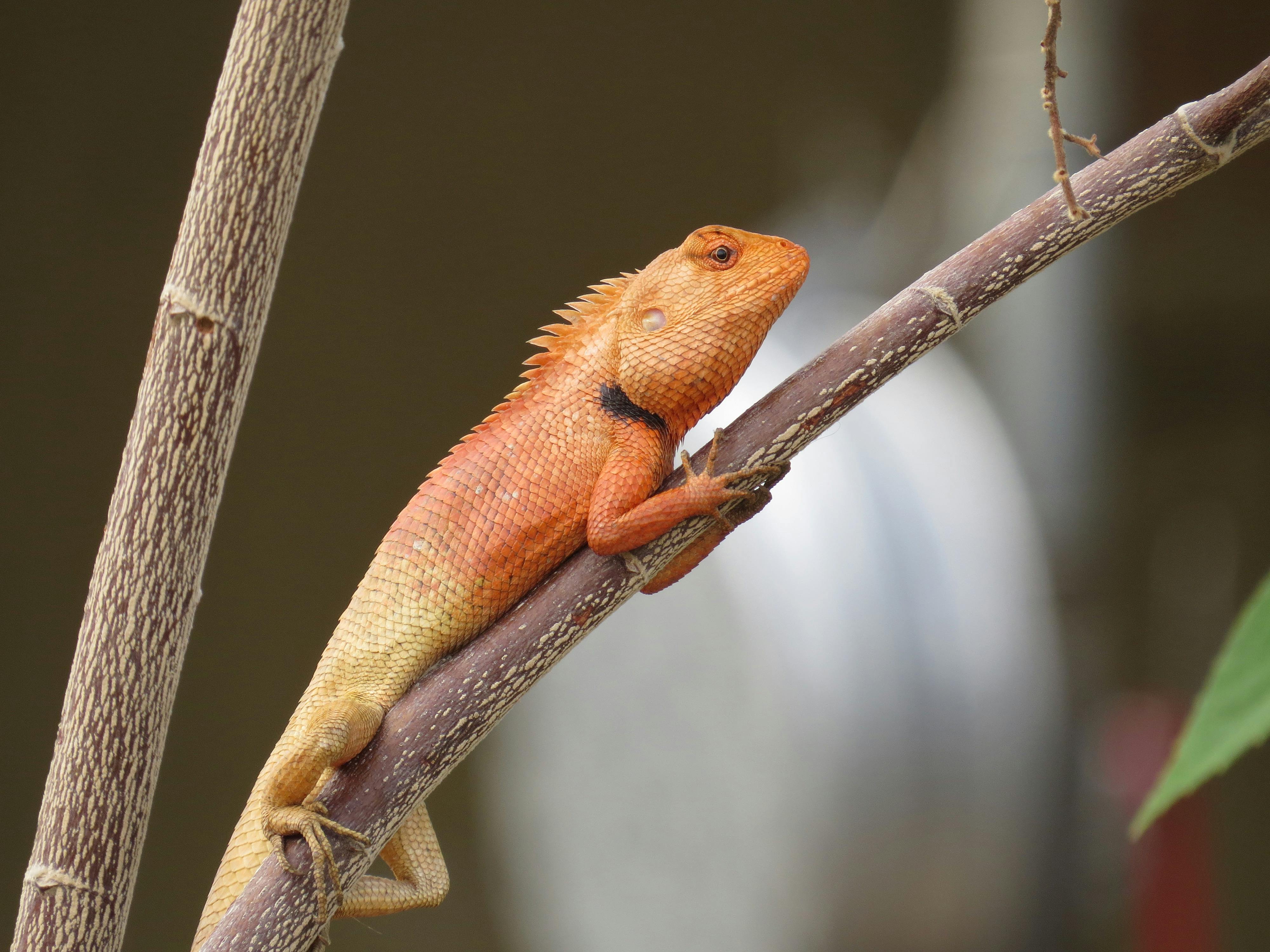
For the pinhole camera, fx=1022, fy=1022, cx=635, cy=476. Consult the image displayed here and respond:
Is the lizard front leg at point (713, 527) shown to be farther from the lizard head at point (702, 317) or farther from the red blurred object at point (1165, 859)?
the red blurred object at point (1165, 859)

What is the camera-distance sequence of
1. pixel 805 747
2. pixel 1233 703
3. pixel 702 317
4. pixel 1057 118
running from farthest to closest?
pixel 805 747 → pixel 702 317 → pixel 1057 118 → pixel 1233 703

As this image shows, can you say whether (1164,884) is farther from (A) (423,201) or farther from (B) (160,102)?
(B) (160,102)

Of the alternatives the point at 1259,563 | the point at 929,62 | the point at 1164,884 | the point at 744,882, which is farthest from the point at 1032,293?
the point at 744,882

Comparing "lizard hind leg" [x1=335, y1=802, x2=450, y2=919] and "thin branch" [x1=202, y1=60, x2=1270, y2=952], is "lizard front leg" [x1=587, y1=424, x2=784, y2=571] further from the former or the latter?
"lizard hind leg" [x1=335, y1=802, x2=450, y2=919]

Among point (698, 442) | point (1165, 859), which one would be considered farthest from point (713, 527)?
point (1165, 859)

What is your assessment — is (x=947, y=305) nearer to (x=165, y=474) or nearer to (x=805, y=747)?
(x=165, y=474)

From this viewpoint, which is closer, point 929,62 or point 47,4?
point 47,4
